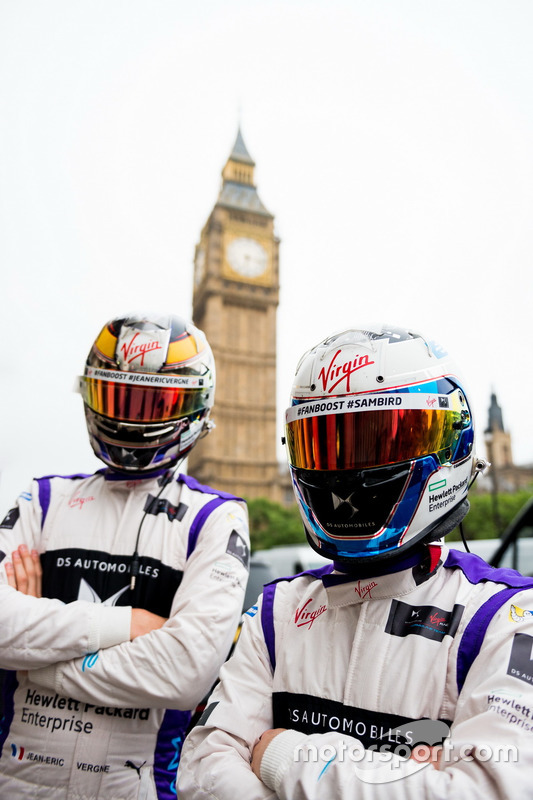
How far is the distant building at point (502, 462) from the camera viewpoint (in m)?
65.2

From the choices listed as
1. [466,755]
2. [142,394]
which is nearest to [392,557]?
[466,755]

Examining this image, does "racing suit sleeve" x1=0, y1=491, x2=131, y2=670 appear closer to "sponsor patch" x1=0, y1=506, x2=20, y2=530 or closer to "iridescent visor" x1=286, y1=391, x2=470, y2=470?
"sponsor patch" x1=0, y1=506, x2=20, y2=530

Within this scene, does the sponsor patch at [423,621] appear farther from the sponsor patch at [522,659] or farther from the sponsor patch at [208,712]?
the sponsor patch at [208,712]

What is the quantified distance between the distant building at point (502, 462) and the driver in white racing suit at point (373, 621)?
201 feet

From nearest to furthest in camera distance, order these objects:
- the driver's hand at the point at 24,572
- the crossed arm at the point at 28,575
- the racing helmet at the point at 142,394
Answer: the crossed arm at the point at 28,575, the driver's hand at the point at 24,572, the racing helmet at the point at 142,394

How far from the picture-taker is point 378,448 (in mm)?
1677

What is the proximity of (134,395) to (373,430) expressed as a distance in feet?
4.25

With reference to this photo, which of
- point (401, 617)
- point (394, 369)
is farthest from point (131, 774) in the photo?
point (394, 369)

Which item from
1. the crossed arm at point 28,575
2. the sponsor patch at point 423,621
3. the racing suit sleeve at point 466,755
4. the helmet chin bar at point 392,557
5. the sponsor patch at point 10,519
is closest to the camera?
the racing suit sleeve at point 466,755

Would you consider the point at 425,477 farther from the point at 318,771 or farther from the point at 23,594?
the point at 23,594

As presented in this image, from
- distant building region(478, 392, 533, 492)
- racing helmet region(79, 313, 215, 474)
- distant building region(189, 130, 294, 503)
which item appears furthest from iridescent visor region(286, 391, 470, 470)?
distant building region(189, 130, 294, 503)

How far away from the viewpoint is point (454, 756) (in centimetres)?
127

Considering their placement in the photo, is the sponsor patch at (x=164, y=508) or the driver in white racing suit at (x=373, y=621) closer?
the driver in white racing suit at (x=373, y=621)

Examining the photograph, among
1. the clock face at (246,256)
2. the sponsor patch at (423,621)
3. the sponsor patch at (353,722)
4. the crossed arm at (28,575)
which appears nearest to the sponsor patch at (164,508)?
the crossed arm at (28,575)
